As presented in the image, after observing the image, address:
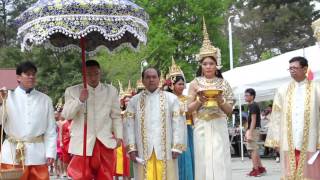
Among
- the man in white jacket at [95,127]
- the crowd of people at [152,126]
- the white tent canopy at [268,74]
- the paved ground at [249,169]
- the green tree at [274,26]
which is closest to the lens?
the crowd of people at [152,126]

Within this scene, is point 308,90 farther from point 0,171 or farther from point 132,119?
point 0,171

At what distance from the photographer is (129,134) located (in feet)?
24.0

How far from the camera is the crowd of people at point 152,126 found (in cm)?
700

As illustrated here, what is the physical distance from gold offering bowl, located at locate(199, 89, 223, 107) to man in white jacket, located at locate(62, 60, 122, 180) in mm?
1081

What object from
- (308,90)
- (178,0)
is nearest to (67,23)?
(308,90)

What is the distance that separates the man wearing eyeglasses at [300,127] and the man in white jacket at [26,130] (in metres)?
2.88

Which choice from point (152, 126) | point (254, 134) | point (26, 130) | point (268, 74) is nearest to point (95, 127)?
point (152, 126)

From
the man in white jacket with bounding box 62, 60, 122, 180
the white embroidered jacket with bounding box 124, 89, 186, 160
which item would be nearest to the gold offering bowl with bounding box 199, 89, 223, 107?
the white embroidered jacket with bounding box 124, 89, 186, 160

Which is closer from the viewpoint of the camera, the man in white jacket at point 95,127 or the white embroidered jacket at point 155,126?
the man in white jacket at point 95,127

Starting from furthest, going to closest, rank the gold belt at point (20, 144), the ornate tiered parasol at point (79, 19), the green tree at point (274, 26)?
the green tree at point (274, 26)
the gold belt at point (20, 144)
the ornate tiered parasol at point (79, 19)

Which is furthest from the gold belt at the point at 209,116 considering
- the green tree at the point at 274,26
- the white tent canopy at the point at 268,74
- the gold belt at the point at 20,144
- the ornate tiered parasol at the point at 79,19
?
the green tree at the point at 274,26

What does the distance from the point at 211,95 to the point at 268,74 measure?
806cm

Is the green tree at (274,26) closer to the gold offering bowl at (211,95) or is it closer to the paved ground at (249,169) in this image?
the paved ground at (249,169)

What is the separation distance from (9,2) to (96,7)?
55473mm
